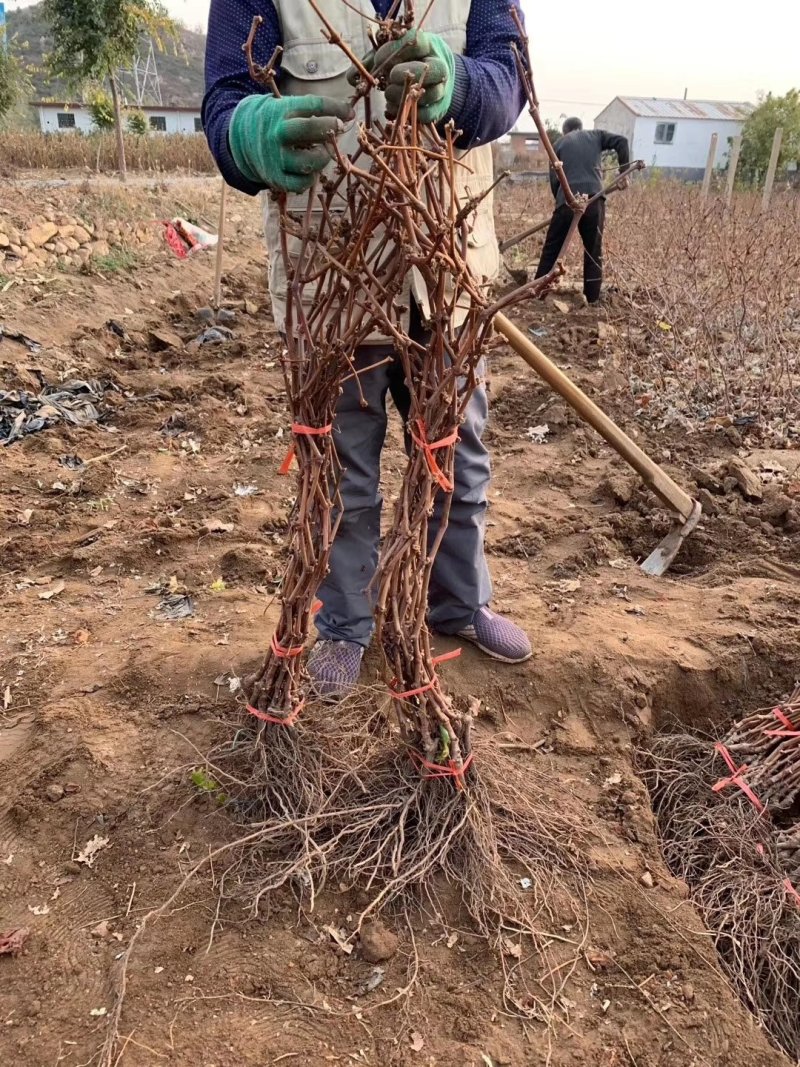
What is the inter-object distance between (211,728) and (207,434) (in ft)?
9.38

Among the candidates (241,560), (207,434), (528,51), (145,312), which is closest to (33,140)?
Result: (145,312)

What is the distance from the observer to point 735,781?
2037mm

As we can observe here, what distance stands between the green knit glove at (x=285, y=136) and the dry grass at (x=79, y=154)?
56.6ft

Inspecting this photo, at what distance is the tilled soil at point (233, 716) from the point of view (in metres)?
1.54

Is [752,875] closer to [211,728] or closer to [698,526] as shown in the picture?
[211,728]

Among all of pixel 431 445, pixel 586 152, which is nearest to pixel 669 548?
pixel 431 445

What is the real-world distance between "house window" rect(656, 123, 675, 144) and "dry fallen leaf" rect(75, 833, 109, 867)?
54.0 meters

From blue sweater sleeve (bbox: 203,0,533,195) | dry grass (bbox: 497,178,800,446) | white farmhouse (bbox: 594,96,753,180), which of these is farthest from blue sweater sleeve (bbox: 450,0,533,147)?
white farmhouse (bbox: 594,96,753,180)

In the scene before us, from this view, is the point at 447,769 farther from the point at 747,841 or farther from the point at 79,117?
the point at 79,117

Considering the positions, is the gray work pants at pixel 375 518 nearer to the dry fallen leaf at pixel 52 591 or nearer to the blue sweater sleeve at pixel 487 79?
the blue sweater sleeve at pixel 487 79

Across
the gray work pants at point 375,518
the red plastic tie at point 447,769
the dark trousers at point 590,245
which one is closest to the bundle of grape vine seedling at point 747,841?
the red plastic tie at point 447,769

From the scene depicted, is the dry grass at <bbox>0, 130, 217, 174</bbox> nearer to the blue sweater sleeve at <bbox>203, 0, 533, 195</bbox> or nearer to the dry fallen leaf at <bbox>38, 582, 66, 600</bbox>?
the dry fallen leaf at <bbox>38, 582, 66, 600</bbox>

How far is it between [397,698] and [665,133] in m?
54.2

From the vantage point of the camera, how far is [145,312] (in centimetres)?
751
